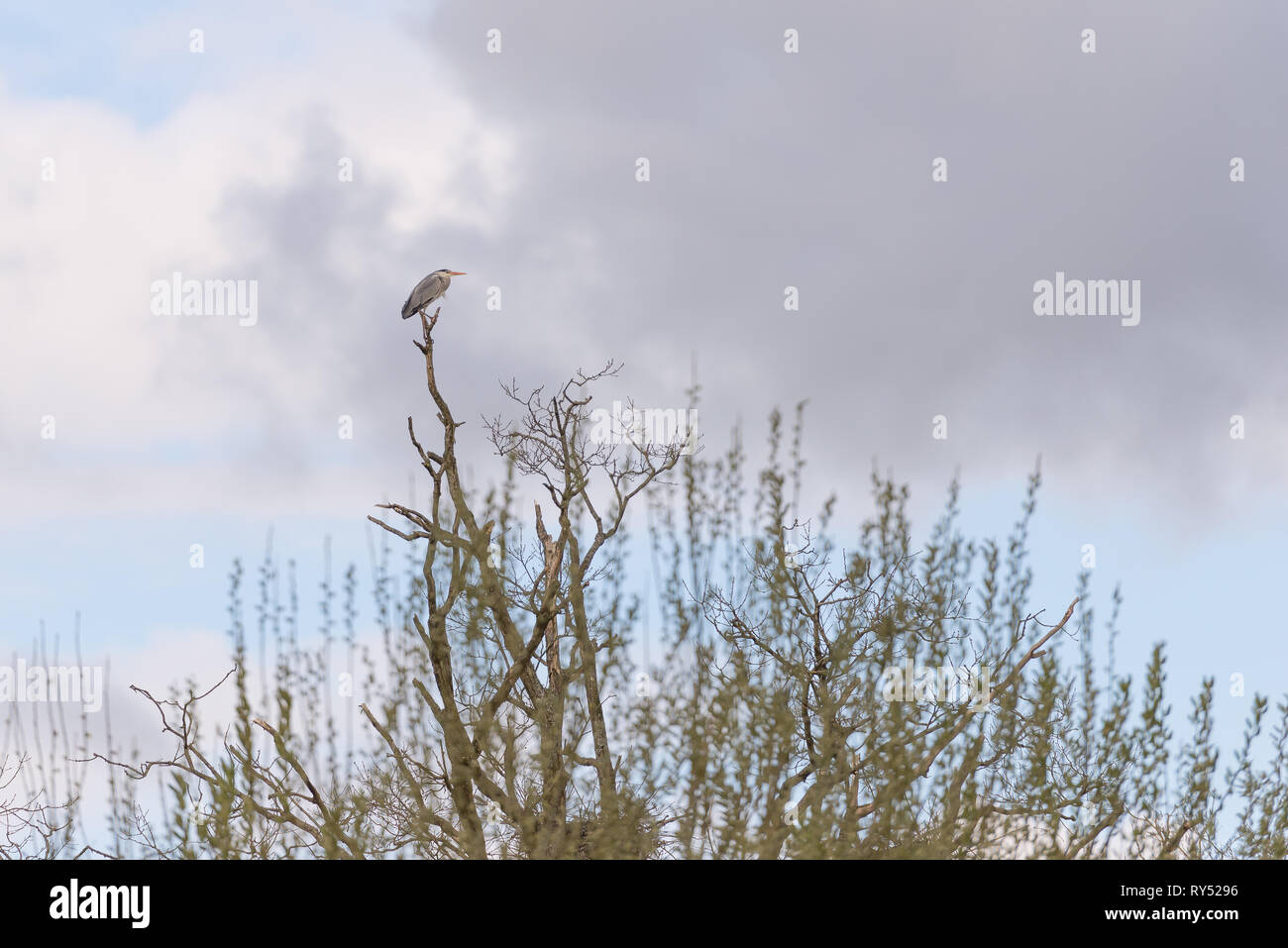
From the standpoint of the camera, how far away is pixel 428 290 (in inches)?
636

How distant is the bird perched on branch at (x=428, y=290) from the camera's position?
16078 millimetres

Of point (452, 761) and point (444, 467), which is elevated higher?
point (444, 467)

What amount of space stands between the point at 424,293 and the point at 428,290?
0.27 feet

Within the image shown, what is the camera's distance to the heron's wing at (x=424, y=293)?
52.7 feet

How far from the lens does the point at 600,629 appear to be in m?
11.0

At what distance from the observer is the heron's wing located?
16078 millimetres

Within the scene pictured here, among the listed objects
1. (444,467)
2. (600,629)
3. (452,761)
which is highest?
(444,467)

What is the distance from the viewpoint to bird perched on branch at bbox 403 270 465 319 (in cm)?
1608

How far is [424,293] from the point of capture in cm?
1620
